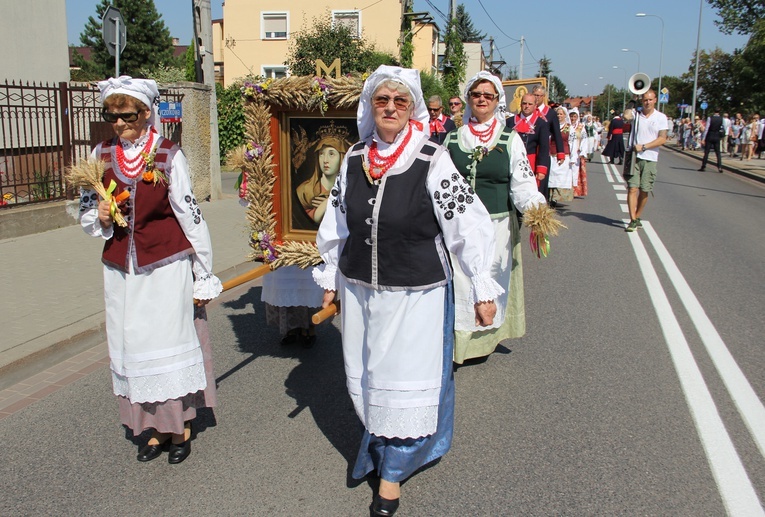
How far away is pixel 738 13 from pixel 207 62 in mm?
45475

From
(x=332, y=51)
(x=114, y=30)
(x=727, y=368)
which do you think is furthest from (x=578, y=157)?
(x=332, y=51)

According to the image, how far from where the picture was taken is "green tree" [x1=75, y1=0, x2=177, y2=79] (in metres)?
50.7

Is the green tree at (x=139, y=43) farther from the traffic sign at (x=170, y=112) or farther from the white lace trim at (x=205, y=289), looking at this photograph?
the white lace trim at (x=205, y=289)

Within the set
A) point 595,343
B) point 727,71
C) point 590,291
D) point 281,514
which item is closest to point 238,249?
point 590,291

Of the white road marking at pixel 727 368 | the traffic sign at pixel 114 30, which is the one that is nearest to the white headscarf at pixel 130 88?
the white road marking at pixel 727 368

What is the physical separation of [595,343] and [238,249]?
5.05 m

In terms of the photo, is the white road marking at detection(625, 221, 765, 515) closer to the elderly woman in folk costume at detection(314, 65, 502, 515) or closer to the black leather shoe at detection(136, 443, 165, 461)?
the elderly woman in folk costume at detection(314, 65, 502, 515)

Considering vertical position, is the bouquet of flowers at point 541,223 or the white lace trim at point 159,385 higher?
the bouquet of flowers at point 541,223

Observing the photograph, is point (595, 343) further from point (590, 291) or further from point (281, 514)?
point (281, 514)

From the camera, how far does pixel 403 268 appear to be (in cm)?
322

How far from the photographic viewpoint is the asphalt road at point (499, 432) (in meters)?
3.44

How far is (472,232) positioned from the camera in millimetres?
3256

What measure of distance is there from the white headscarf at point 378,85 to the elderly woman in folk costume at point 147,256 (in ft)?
3.12

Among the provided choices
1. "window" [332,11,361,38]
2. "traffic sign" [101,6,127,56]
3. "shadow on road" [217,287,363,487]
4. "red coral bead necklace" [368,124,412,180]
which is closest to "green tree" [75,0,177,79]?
"window" [332,11,361,38]
